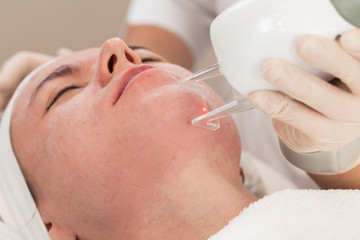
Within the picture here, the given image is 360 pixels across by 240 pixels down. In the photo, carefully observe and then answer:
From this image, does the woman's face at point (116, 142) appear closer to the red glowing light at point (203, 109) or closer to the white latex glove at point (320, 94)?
the red glowing light at point (203, 109)

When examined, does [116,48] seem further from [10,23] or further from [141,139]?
[10,23]

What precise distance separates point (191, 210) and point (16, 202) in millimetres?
464

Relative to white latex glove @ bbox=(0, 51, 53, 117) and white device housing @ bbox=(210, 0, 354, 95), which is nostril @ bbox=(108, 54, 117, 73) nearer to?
white device housing @ bbox=(210, 0, 354, 95)

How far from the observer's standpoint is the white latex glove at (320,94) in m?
0.75

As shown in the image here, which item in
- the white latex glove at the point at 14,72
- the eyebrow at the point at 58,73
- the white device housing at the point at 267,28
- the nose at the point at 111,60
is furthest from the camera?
the white latex glove at the point at 14,72

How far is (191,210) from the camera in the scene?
1026 mm

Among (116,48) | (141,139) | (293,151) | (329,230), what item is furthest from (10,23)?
(329,230)

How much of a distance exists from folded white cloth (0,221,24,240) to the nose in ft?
1.39

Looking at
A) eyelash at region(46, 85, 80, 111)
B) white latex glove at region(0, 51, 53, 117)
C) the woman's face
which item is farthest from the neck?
white latex glove at region(0, 51, 53, 117)

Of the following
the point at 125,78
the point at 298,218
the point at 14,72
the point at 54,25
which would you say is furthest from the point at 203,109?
the point at 54,25

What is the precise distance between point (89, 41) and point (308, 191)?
150cm

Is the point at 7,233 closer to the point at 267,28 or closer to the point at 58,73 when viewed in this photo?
the point at 58,73

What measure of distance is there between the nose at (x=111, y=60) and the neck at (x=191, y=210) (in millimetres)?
291

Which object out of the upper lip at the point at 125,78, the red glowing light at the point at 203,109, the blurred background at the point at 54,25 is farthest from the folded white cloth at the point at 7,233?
the blurred background at the point at 54,25
